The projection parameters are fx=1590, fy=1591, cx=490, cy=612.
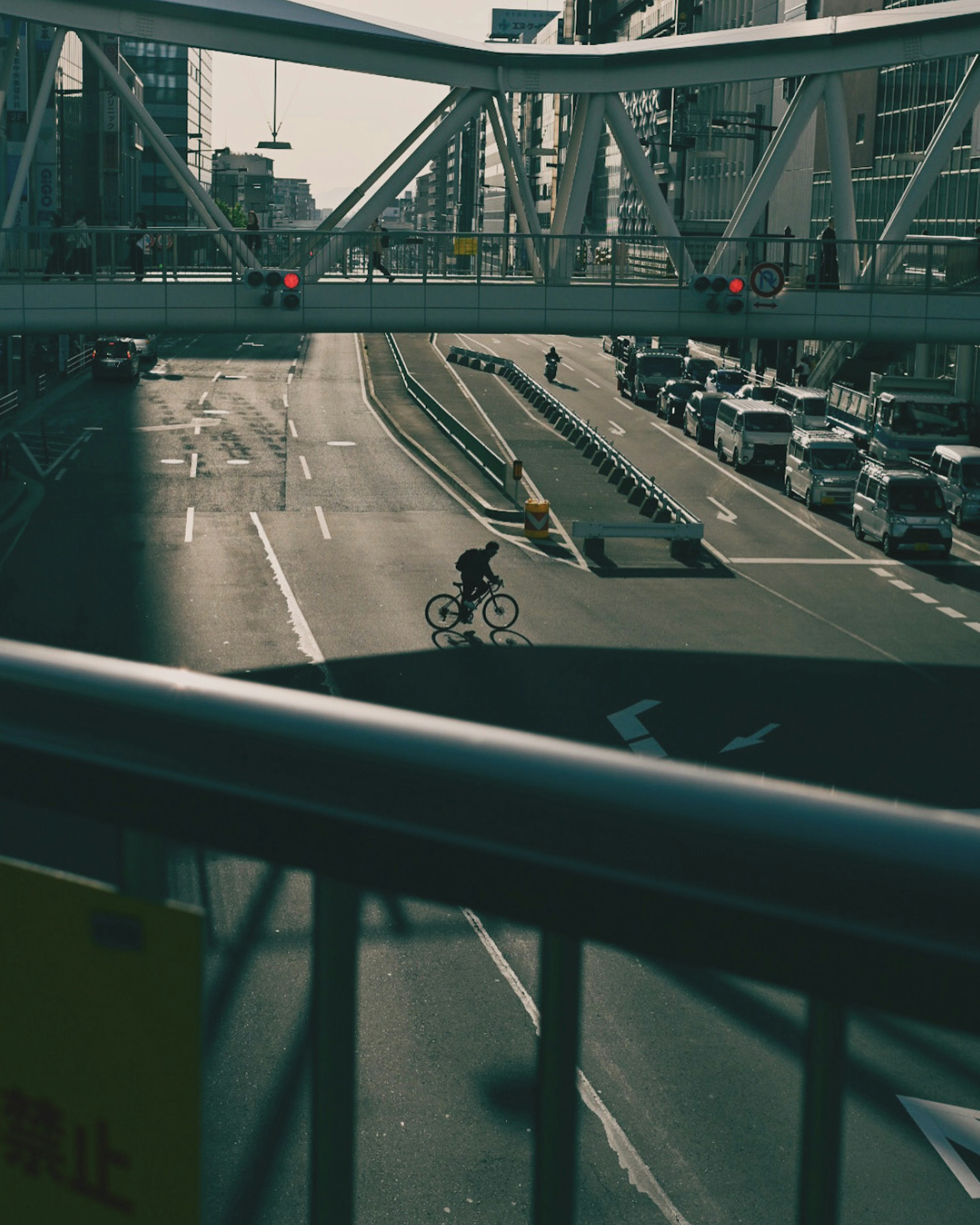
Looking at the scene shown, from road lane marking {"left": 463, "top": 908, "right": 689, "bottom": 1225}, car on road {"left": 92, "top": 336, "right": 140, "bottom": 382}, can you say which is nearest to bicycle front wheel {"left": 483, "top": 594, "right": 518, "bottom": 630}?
road lane marking {"left": 463, "top": 908, "right": 689, "bottom": 1225}

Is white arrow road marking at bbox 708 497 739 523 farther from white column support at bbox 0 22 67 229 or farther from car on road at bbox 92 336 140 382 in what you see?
car on road at bbox 92 336 140 382

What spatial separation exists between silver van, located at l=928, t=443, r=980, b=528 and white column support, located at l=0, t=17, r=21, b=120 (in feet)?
82.2

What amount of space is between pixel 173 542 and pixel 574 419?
23708 mm

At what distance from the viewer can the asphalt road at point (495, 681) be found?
6.50 ft

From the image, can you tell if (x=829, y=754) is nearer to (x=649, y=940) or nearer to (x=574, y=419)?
(x=649, y=940)

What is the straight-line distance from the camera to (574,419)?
59.2m

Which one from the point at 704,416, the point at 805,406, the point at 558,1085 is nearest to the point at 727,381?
the point at 704,416

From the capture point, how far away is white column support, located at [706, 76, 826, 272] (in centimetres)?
3338

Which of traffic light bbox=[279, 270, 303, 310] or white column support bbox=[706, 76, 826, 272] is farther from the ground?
white column support bbox=[706, 76, 826, 272]

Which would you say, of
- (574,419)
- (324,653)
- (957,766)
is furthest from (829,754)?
(574,419)

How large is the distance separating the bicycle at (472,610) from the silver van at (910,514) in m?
11.9

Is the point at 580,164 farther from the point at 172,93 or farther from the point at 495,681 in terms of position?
the point at 172,93

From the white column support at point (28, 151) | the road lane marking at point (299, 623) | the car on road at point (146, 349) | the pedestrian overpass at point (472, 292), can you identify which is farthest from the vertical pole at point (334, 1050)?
the car on road at point (146, 349)

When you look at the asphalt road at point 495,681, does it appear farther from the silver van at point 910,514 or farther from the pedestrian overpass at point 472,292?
the pedestrian overpass at point 472,292
